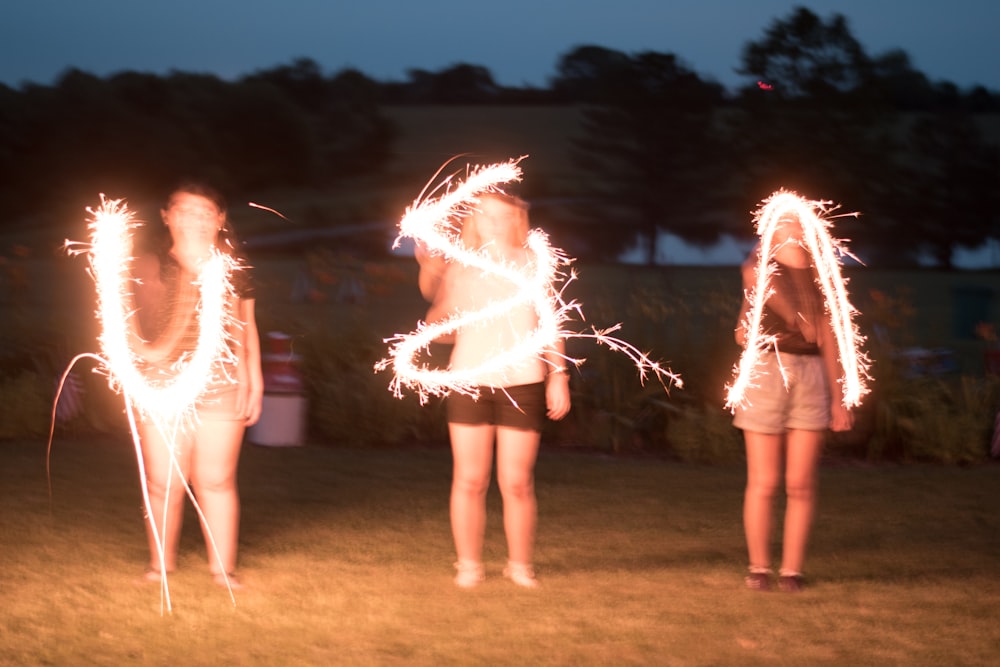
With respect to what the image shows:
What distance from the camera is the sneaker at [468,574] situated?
22.1 feet

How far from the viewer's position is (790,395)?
637 centimetres

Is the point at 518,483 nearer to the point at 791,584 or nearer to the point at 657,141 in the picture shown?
the point at 791,584

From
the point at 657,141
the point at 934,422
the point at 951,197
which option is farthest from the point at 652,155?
the point at 934,422

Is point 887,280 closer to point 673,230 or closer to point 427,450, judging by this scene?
point 673,230

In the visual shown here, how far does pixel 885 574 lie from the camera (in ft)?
23.8

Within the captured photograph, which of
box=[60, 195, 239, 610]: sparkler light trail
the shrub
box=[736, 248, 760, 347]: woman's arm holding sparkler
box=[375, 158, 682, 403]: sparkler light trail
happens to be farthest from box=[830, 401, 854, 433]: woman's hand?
the shrub

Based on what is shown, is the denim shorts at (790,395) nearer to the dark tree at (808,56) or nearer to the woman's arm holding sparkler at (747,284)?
the woman's arm holding sparkler at (747,284)

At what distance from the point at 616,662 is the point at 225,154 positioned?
5956 cm

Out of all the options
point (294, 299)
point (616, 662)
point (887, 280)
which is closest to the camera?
point (616, 662)

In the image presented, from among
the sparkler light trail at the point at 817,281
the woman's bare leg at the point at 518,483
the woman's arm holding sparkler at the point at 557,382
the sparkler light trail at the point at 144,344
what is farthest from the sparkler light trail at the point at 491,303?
the sparkler light trail at the point at 144,344

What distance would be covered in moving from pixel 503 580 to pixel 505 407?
3.50ft

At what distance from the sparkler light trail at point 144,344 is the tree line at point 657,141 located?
38.5 metres

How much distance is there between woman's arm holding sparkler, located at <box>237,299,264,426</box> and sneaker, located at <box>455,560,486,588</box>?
1.34 metres

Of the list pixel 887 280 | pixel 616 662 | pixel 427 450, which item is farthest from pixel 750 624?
pixel 887 280
